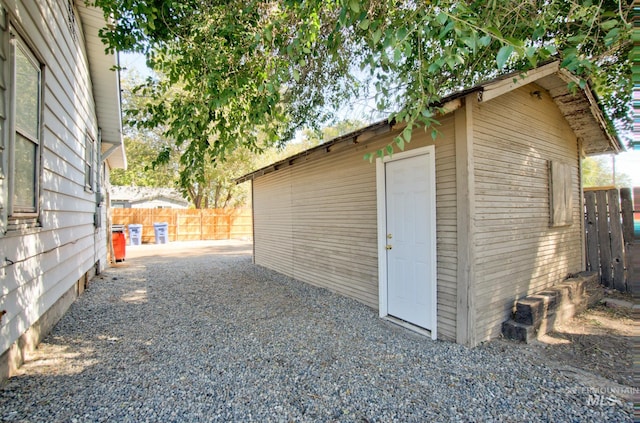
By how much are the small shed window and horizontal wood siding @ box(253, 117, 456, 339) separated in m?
2.02

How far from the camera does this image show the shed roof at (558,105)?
11.1ft

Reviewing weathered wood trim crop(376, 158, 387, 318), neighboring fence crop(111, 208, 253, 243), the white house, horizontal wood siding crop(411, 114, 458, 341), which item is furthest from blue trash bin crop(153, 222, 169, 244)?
horizontal wood siding crop(411, 114, 458, 341)

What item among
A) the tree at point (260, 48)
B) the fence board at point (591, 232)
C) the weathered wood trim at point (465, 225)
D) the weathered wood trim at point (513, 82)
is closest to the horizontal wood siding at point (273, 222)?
the tree at point (260, 48)

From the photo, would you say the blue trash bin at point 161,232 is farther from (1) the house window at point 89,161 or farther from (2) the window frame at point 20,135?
(2) the window frame at point 20,135

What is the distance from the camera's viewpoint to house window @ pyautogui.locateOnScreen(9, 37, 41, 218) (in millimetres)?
2543

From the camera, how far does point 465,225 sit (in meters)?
3.45

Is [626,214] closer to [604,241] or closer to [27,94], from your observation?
[604,241]

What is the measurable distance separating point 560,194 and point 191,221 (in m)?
16.9

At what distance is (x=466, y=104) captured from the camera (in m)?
3.45

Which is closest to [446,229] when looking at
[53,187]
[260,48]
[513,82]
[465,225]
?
[465,225]

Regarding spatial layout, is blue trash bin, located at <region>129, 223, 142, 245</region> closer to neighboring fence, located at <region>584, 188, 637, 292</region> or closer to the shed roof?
the shed roof

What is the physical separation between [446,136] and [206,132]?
2800 mm

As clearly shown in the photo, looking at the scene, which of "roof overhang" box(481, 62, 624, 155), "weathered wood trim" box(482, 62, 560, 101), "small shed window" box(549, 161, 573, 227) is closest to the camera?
"weathered wood trim" box(482, 62, 560, 101)

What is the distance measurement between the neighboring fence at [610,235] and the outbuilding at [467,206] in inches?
23.6
